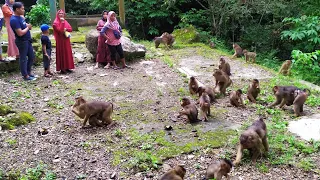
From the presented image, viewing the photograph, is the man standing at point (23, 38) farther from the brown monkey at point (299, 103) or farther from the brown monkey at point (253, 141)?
the brown monkey at point (299, 103)

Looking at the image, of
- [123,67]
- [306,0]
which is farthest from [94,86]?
[306,0]

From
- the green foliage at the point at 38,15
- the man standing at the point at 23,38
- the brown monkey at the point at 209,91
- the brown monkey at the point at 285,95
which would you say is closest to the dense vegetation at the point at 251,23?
the green foliage at the point at 38,15

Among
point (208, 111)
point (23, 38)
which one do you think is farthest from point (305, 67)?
point (23, 38)

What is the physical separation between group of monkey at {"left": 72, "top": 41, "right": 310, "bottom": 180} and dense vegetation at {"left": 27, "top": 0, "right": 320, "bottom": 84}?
155 inches

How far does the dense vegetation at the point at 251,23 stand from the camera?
1250cm

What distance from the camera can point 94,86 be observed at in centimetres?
880

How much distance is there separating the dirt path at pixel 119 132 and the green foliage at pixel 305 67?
214 centimetres

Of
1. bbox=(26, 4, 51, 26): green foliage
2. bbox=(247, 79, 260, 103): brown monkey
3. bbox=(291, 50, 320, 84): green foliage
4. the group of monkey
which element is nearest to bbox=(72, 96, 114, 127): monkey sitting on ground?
the group of monkey

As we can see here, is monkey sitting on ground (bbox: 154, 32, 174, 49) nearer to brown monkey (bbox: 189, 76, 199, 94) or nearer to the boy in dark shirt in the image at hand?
the boy in dark shirt

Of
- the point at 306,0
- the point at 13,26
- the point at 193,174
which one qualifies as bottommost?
the point at 193,174

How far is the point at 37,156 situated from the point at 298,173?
3735 mm

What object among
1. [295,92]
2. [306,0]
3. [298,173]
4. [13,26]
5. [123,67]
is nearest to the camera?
[298,173]

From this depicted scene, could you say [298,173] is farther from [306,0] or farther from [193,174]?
[306,0]

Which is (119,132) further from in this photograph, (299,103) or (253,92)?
(299,103)
